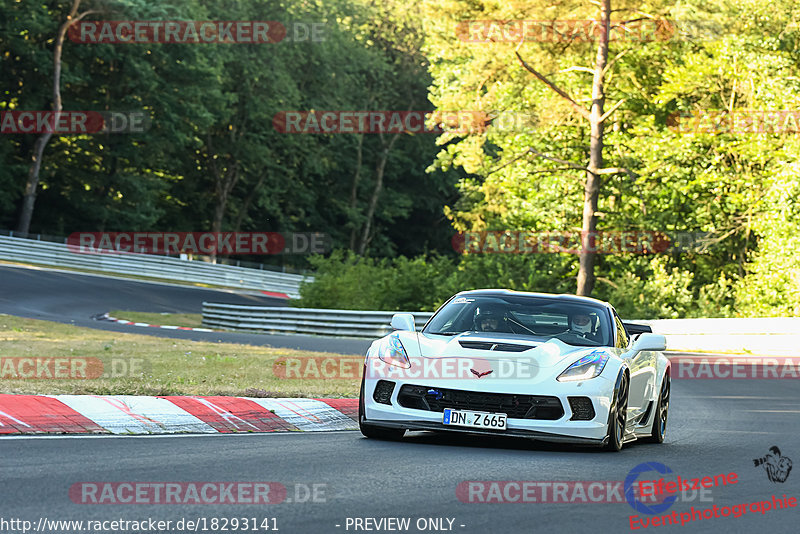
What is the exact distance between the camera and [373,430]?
10.1 meters

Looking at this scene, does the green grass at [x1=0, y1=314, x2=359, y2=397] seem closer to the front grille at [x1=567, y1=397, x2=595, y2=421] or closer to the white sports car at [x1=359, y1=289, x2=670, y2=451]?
the white sports car at [x1=359, y1=289, x2=670, y2=451]

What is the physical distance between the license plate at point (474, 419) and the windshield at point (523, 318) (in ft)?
4.15

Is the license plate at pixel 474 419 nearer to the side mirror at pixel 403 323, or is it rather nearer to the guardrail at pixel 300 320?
the side mirror at pixel 403 323

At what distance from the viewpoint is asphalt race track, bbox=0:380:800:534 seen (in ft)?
21.0

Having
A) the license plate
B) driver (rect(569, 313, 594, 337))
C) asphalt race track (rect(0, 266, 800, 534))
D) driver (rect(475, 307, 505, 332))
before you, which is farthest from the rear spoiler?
the license plate

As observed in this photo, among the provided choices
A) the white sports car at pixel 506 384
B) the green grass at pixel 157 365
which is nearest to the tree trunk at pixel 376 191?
the green grass at pixel 157 365

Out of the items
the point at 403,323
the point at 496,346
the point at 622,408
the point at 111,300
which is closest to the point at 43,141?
the point at 111,300

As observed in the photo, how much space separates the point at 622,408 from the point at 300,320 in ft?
72.5

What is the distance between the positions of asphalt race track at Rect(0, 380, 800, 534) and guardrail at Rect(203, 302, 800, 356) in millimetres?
15379

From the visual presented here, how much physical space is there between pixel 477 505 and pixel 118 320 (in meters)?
27.9

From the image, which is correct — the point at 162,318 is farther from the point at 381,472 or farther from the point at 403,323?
the point at 381,472

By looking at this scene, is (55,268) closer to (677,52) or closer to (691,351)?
(677,52)

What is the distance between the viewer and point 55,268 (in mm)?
49062

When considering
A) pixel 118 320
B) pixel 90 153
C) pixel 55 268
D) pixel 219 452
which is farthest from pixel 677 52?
pixel 219 452
